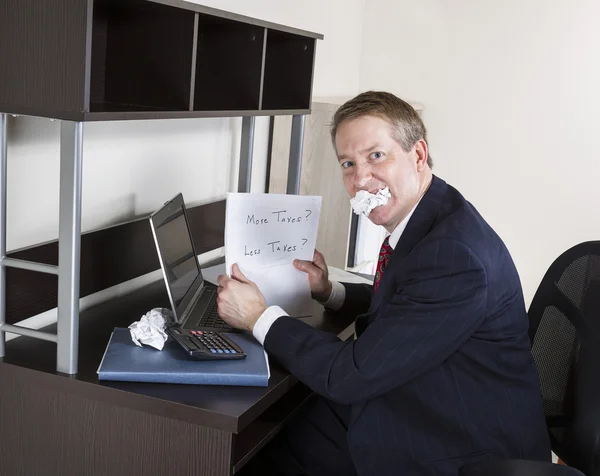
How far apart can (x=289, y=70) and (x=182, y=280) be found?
0.81 meters

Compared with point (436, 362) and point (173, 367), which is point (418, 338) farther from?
point (173, 367)

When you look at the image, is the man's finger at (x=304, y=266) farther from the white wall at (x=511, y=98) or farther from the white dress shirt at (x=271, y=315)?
the white wall at (x=511, y=98)

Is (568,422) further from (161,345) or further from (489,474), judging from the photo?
(161,345)

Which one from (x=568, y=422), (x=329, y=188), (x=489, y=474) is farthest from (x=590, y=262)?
(x=329, y=188)

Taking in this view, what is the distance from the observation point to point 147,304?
198 centimetres

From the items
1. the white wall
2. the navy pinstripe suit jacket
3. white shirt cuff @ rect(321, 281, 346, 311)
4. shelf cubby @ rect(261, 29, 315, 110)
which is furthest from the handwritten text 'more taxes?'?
the white wall

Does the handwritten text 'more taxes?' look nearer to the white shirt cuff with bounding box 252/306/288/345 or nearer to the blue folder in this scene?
the white shirt cuff with bounding box 252/306/288/345

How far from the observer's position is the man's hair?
1688mm

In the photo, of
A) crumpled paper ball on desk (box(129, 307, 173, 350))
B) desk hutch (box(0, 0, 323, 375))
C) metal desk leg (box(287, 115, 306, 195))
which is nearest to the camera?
desk hutch (box(0, 0, 323, 375))

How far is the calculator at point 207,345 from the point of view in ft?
4.95

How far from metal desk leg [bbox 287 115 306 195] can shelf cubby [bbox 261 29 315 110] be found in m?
0.14

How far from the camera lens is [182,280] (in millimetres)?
1874

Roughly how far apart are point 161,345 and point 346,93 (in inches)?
96.8

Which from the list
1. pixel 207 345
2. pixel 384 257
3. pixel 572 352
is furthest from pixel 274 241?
pixel 572 352
